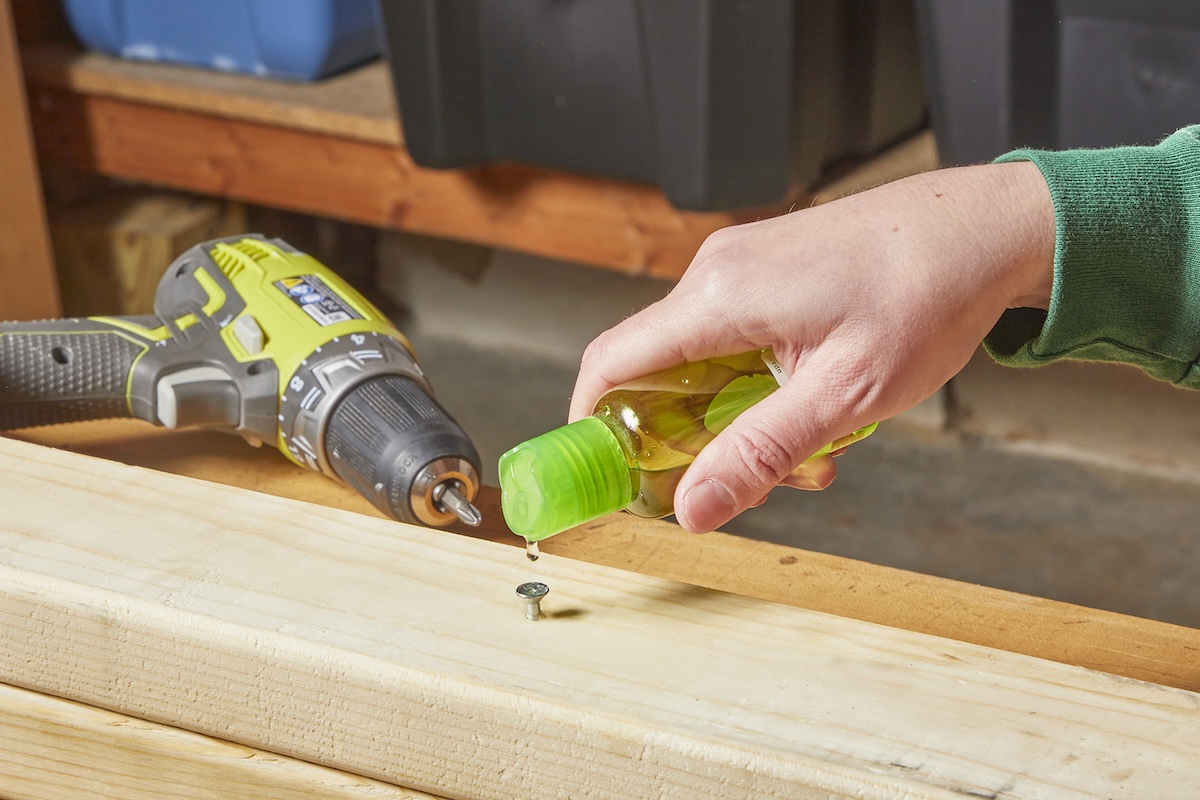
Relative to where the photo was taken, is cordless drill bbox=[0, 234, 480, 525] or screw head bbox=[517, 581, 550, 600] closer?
screw head bbox=[517, 581, 550, 600]

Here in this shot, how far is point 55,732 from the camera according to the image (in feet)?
1.70

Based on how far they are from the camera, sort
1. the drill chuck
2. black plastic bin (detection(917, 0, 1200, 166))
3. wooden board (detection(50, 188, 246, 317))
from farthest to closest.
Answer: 1. wooden board (detection(50, 188, 246, 317))
2. black plastic bin (detection(917, 0, 1200, 166))
3. the drill chuck

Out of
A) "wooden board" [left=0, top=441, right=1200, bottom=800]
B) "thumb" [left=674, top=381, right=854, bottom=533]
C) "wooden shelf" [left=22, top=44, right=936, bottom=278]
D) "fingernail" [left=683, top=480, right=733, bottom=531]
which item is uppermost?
"thumb" [left=674, top=381, right=854, bottom=533]

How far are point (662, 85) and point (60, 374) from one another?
2.34ft

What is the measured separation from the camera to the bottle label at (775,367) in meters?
0.51

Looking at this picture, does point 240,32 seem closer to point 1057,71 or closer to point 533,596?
point 1057,71

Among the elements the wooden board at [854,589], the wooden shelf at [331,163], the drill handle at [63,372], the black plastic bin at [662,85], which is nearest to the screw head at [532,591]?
the wooden board at [854,589]

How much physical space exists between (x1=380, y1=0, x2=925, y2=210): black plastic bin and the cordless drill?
54 cm

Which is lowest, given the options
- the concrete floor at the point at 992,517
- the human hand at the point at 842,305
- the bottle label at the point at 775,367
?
the concrete floor at the point at 992,517

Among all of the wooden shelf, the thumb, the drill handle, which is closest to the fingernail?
the thumb

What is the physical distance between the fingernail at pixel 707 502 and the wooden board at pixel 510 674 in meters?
0.04

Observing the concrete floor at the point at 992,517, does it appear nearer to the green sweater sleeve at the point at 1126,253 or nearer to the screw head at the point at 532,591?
the green sweater sleeve at the point at 1126,253

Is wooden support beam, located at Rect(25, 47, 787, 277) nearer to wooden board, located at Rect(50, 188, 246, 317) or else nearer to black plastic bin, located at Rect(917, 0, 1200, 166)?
wooden board, located at Rect(50, 188, 246, 317)

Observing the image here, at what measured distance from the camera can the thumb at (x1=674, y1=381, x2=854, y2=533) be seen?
1.60ft
